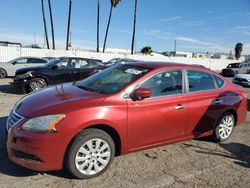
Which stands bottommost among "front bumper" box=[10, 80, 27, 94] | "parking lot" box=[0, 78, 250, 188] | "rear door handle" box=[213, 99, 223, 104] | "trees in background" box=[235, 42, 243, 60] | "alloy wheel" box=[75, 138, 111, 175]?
"parking lot" box=[0, 78, 250, 188]

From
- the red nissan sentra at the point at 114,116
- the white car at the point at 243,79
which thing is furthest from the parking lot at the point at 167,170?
the white car at the point at 243,79

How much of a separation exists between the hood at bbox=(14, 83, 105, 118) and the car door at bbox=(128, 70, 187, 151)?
24.4 inches

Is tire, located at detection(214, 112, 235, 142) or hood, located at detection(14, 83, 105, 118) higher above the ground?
hood, located at detection(14, 83, 105, 118)

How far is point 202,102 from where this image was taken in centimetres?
484

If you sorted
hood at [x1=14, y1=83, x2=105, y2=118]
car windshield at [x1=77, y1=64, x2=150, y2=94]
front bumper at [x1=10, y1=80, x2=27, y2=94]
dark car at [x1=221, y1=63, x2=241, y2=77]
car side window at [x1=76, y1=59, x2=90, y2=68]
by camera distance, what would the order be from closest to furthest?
1. hood at [x1=14, y1=83, x2=105, y2=118]
2. car windshield at [x1=77, y1=64, x2=150, y2=94]
3. front bumper at [x1=10, y1=80, x2=27, y2=94]
4. car side window at [x1=76, y1=59, x2=90, y2=68]
5. dark car at [x1=221, y1=63, x2=241, y2=77]

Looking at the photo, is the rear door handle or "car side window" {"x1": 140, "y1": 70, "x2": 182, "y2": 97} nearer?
"car side window" {"x1": 140, "y1": 70, "x2": 182, "y2": 97}

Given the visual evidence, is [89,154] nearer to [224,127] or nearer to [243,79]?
[224,127]

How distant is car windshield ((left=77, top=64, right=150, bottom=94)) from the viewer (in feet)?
13.8

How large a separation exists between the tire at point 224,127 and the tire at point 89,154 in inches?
97.8

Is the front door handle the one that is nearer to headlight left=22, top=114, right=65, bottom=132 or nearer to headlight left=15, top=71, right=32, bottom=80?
headlight left=22, top=114, right=65, bottom=132

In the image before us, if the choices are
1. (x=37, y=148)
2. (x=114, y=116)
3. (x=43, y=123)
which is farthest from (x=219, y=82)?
(x=37, y=148)

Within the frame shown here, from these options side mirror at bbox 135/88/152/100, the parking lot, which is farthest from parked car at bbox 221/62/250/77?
side mirror at bbox 135/88/152/100

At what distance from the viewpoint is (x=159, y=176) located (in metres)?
3.88

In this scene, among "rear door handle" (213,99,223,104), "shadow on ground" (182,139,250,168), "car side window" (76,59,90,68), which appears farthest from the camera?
"car side window" (76,59,90,68)
